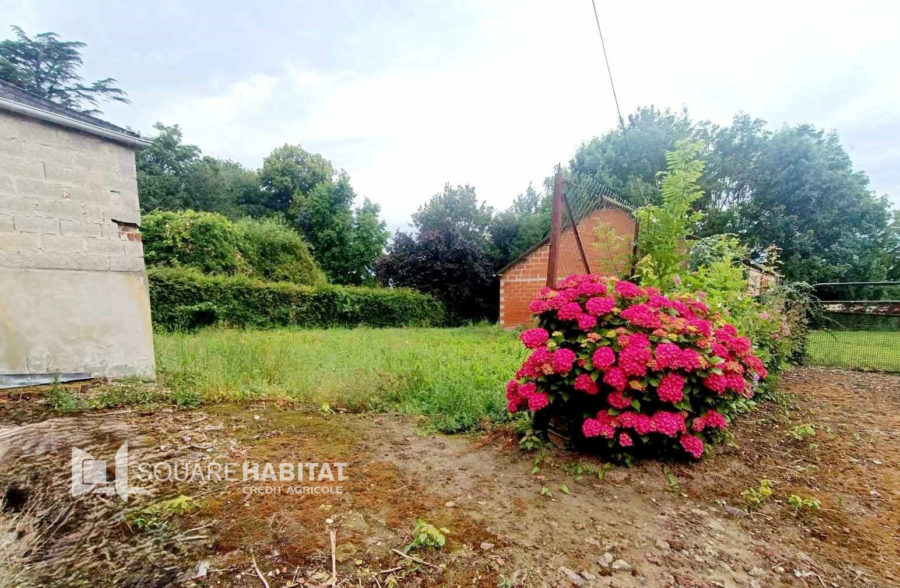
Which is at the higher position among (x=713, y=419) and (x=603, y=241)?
(x=603, y=241)

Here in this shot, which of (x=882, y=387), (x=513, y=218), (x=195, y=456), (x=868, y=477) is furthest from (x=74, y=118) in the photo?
(x=513, y=218)

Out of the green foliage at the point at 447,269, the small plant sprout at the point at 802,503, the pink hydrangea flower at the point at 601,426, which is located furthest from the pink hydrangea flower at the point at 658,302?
the green foliage at the point at 447,269

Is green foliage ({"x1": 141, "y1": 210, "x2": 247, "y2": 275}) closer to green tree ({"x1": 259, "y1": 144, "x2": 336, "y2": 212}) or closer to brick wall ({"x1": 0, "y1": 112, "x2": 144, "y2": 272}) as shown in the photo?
brick wall ({"x1": 0, "y1": 112, "x2": 144, "y2": 272})

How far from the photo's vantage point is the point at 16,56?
14.8m

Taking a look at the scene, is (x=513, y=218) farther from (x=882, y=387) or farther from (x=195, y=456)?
(x=195, y=456)

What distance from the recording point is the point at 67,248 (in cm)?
333

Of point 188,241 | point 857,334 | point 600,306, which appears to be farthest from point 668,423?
point 188,241

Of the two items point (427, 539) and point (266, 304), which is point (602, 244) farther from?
point (266, 304)

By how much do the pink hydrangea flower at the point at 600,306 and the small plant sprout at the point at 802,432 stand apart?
1.84 meters

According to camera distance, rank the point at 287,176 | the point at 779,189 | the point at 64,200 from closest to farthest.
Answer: the point at 64,200, the point at 779,189, the point at 287,176

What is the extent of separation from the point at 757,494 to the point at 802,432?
1315 mm

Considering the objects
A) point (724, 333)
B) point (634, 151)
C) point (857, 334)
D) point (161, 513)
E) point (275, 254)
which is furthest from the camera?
point (634, 151)

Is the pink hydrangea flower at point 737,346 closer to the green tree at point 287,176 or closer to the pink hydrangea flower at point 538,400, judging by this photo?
the pink hydrangea flower at point 538,400

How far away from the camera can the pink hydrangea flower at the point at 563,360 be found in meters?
2.14
